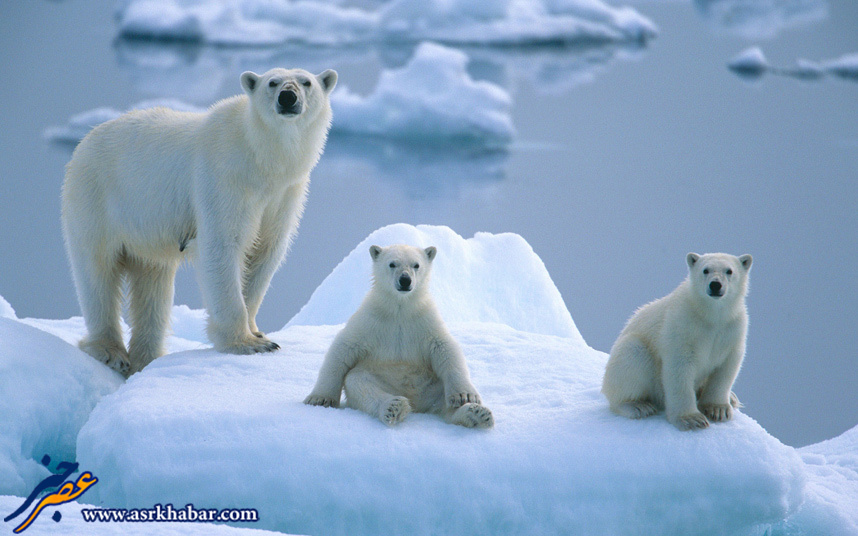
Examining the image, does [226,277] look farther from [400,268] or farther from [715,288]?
[715,288]

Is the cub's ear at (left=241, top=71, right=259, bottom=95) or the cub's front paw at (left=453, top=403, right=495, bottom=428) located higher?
the cub's ear at (left=241, top=71, right=259, bottom=95)

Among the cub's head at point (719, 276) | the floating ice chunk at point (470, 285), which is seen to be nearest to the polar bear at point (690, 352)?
the cub's head at point (719, 276)

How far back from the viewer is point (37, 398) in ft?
15.0

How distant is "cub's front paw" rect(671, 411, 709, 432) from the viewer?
3.71 m

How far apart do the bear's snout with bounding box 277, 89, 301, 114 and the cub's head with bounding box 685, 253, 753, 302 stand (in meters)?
2.24

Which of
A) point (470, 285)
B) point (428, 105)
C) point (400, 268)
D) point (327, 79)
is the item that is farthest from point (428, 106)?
point (400, 268)

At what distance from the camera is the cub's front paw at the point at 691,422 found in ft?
12.2

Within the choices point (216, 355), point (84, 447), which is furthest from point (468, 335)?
point (84, 447)

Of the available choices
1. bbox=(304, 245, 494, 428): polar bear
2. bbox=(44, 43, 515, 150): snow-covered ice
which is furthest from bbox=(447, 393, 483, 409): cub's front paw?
bbox=(44, 43, 515, 150): snow-covered ice

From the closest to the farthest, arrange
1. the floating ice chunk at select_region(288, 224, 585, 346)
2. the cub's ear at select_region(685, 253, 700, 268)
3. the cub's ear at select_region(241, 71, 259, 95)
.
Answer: the cub's ear at select_region(685, 253, 700, 268)
the cub's ear at select_region(241, 71, 259, 95)
the floating ice chunk at select_region(288, 224, 585, 346)

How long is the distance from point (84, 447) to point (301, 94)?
2140mm

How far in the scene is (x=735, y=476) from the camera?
11.8 ft

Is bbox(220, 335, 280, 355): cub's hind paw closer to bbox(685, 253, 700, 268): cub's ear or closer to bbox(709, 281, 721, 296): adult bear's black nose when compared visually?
bbox(685, 253, 700, 268): cub's ear

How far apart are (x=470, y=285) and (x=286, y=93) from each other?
9.57 feet
